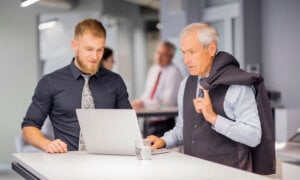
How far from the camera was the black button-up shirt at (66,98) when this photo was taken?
3.73m

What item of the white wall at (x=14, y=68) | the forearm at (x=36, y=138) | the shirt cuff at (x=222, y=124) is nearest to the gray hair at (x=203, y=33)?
the shirt cuff at (x=222, y=124)

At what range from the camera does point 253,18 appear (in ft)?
26.9

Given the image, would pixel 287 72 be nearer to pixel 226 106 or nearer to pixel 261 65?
pixel 261 65

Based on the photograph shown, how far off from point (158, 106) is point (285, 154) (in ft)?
11.1

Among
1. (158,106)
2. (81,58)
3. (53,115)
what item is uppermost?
(81,58)

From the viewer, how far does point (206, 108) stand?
328cm

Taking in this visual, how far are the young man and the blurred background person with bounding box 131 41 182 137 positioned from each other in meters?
4.34

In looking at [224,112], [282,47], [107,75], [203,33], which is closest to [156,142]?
A: [224,112]

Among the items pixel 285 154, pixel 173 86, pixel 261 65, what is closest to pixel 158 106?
pixel 173 86

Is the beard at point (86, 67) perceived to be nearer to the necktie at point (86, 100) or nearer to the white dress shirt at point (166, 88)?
the necktie at point (86, 100)

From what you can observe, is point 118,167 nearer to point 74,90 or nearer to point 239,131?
point 239,131

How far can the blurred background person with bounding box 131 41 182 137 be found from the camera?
794cm

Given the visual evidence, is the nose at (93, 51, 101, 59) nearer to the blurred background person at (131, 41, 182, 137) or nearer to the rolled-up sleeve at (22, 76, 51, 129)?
the rolled-up sleeve at (22, 76, 51, 129)

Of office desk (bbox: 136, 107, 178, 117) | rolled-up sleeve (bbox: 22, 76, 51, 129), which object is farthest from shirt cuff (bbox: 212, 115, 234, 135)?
office desk (bbox: 136, 107, 178, 117)
